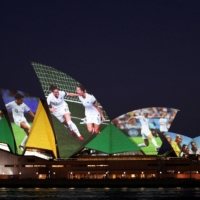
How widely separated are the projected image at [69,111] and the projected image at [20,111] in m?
2.38

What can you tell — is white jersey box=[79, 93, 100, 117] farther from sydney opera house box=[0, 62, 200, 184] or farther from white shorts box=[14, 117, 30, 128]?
white shorts box=[14, 117, 30, 128]

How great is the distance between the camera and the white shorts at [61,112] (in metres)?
95.1

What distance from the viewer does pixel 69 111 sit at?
95812 mm

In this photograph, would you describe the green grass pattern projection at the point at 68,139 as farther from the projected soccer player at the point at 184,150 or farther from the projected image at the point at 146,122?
the projected soccer player at the point at 184,150

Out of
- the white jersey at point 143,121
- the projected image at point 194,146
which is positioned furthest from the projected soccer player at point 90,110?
the projected image at point 194,146

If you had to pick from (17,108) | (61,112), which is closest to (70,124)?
(61,112)

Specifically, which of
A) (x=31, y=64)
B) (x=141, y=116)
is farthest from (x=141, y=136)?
(x=31, y=64)

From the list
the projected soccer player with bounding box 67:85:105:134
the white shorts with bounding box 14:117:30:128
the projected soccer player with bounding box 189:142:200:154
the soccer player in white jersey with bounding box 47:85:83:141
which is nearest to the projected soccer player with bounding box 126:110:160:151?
the projected soccer player with bounding box 67:85:105:134

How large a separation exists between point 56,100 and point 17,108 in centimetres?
477

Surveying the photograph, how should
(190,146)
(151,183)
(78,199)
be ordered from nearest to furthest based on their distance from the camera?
1. (78,199)
2. (151,183)
3. (190,146)

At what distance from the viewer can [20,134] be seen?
96312 millimetres

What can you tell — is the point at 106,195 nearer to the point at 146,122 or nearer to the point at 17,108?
the point at 146,122

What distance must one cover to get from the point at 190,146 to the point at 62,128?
55.3ft

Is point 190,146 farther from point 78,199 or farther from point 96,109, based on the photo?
point 78,199
